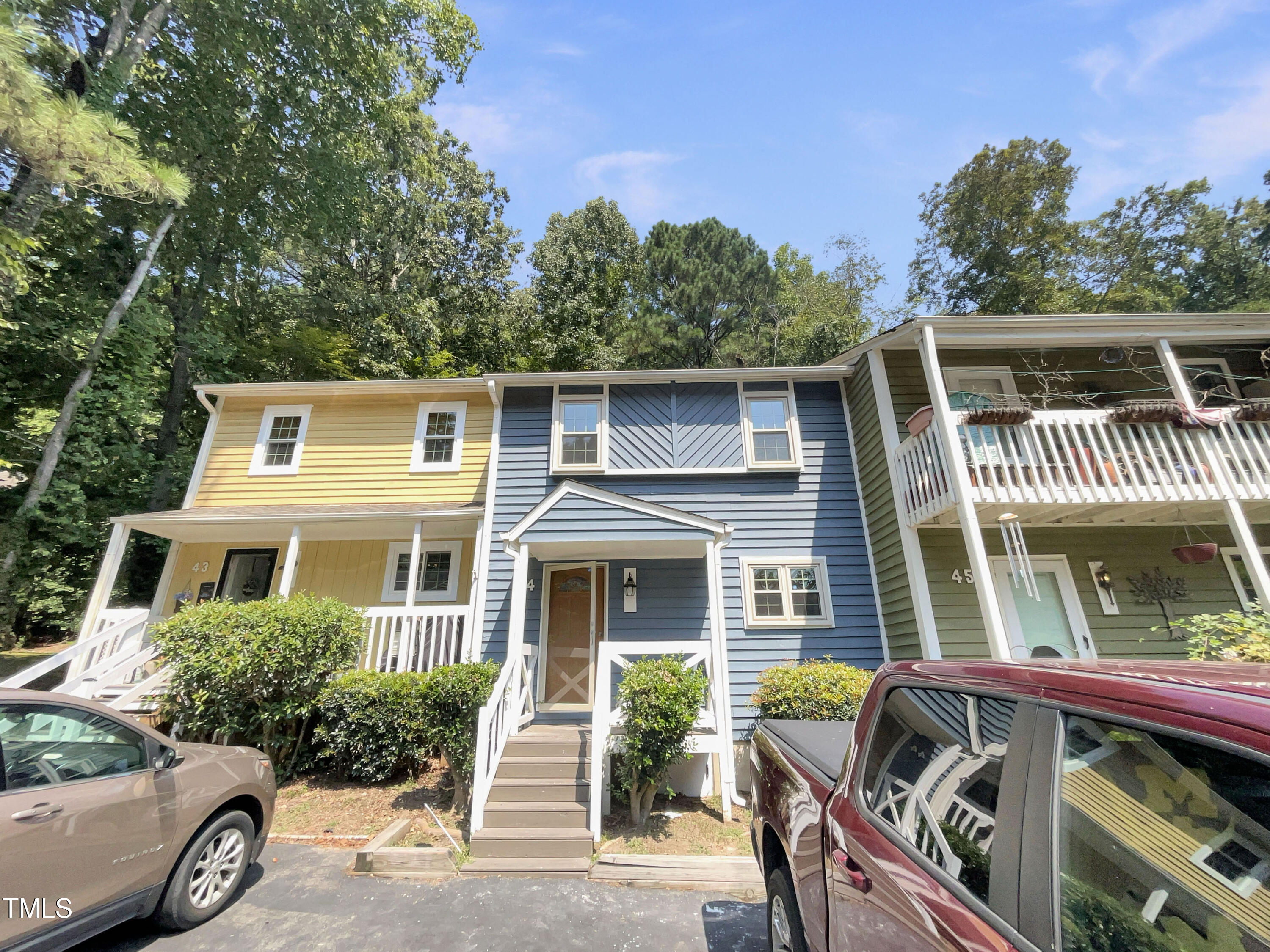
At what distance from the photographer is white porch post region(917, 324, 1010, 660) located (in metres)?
6.05

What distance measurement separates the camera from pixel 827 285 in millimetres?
21922

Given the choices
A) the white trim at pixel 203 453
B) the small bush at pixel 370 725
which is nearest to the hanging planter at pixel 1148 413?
the small bush at pixel 370 725

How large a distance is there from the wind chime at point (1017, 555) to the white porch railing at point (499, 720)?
20.2ft

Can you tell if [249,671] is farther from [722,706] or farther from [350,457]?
[722,706]

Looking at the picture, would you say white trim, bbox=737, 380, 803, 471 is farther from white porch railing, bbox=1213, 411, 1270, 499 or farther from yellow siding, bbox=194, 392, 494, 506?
white porch railing, bbox=1213, 411, 1270, 499

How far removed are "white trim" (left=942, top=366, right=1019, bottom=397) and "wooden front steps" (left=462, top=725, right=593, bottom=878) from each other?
8.10 metres

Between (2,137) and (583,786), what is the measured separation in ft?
35.2

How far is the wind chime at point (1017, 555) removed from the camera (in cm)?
630

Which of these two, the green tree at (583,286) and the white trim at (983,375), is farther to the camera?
the green tree at (583,286)

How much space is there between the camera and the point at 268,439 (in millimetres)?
10156

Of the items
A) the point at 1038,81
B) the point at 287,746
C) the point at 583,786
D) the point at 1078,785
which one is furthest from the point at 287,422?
the point at 1038,81

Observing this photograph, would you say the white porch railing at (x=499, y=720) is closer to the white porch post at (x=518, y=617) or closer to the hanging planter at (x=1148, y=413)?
the white porch post at (x=518, y=617)

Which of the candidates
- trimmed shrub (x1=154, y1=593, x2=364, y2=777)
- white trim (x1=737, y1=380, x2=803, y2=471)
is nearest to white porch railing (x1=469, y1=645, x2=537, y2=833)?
trimmed shrub (x1=154, y1=593, x2=364, y2=777)

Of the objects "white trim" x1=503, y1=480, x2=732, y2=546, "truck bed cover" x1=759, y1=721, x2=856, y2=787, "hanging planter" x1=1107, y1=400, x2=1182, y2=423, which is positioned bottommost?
"truck bed cover" x1=759, y1=721, x2=856, y2=787
